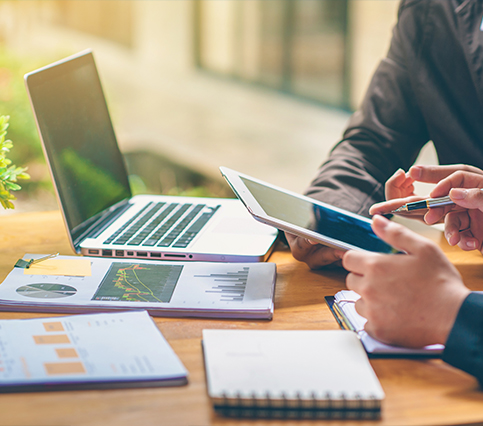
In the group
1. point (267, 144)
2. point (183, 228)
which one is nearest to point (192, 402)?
point (183, 228)

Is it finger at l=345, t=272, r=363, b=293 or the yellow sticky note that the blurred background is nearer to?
the yellow sticky note

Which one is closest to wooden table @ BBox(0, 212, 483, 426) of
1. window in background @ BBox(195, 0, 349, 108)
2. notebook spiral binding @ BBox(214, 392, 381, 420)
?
notebook spiral binding @ BBox(214, 392, 381, 420)

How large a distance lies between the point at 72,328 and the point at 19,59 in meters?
3.74

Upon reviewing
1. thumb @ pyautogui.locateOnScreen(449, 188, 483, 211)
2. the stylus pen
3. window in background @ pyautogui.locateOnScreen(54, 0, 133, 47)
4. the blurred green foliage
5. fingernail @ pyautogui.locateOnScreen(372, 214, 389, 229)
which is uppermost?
window in background @ pyautogui.locateOnScreen(54, 0, 133, 47)

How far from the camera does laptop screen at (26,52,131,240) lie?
97cm

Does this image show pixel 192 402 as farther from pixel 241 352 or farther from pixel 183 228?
pixel 183 228

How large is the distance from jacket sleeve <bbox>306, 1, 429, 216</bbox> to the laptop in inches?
11.8

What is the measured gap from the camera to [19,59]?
3.91 metres

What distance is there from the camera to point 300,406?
1.85 feet

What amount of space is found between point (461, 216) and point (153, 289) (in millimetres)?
624

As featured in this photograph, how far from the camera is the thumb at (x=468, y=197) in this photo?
903 millimetres

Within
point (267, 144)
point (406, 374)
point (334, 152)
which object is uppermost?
point (334, 152)

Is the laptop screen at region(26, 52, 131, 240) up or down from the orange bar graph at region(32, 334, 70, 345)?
up

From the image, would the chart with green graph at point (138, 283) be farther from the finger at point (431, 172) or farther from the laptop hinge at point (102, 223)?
the finger at point (431, 172)
